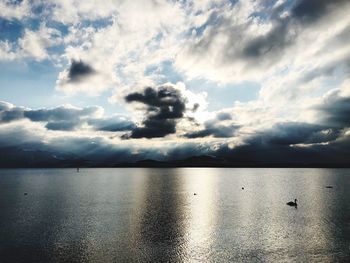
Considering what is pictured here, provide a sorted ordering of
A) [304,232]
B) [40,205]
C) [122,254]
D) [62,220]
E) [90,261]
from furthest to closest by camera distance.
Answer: [40,205]
[62,220]
[304,232]
[122,254]
[90,261]

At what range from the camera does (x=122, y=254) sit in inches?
1892

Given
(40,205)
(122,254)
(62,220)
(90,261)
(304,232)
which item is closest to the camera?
(90,261)

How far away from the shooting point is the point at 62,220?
75.1 metres

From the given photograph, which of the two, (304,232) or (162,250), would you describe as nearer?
(162,250)

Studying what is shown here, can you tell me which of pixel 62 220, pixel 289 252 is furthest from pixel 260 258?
pixel 62 220

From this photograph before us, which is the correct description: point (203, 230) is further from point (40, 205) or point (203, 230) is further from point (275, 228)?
point (40, 205)

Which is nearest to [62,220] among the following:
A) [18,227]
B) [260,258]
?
[18,227]

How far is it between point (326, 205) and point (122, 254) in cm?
8426

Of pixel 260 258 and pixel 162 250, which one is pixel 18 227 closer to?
pixel 162 250

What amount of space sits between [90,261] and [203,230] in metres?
28.6

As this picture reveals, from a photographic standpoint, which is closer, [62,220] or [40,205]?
[62,220]

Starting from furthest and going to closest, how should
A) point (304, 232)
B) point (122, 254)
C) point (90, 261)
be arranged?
point (304, 232) < point (122, 254) < point (90, 261)

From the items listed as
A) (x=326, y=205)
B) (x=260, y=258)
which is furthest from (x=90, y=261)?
(x=326, y=205)

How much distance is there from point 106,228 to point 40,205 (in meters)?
48.3
